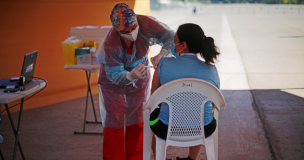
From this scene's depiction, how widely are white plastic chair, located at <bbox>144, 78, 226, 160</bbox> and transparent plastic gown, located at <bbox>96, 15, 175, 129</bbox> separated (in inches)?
17.6

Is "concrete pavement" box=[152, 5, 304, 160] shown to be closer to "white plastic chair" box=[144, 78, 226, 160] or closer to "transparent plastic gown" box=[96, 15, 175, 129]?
"transparent plastic gown" box=[96, 15, 175, 129]

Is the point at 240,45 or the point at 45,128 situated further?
the point at 240,45

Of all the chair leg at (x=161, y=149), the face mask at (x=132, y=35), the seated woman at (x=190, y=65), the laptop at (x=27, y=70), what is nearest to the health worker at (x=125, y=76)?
the face mask at (x=132, y=35)

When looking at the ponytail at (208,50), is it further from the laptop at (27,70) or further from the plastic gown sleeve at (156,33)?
the laptop at (27,70)

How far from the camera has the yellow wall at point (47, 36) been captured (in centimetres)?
335

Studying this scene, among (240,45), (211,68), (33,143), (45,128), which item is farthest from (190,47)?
(240,45)

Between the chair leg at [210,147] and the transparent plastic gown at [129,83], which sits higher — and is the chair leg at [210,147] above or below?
below

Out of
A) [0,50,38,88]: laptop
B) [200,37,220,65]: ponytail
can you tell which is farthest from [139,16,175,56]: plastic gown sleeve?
[0,50,38,88]: laptop

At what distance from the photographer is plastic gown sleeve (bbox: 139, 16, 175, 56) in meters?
1.96

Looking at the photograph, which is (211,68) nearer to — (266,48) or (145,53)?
(145,53)

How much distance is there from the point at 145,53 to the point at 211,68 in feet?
2.00

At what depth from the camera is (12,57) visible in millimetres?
3402

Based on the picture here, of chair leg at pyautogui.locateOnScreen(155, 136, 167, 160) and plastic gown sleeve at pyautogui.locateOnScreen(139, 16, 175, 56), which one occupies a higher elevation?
plastic gown sleeve at pyautogui.locateOnScreen(139, 16, 175, 56)

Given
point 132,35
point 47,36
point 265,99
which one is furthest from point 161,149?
point 47,36
